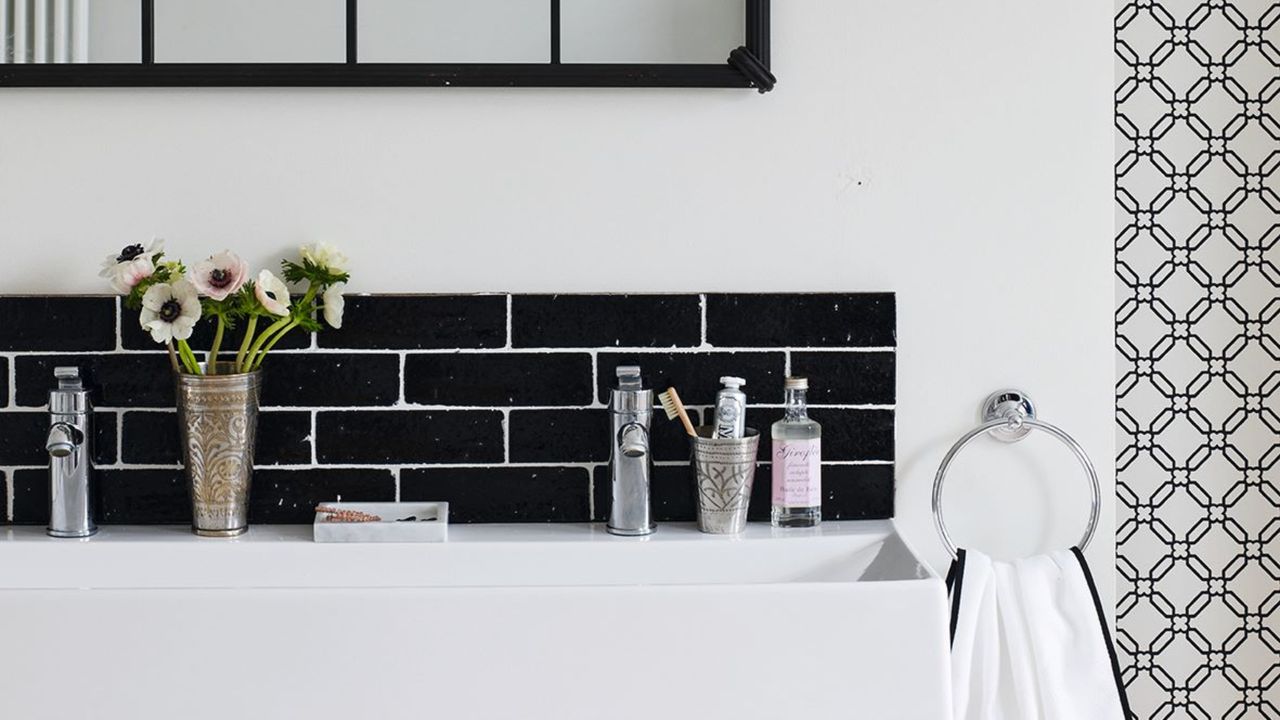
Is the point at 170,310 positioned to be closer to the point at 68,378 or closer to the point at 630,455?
the point at 68,378

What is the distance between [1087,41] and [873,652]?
2.57 ft

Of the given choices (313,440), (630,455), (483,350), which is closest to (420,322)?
(483,350)

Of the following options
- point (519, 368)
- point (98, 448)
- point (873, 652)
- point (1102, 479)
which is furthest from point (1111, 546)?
point (98, 448)

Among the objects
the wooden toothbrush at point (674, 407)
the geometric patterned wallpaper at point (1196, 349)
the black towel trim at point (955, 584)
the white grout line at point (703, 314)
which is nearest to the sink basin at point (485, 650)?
the black towel trim at point (955, 584)

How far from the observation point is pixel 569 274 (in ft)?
4.11

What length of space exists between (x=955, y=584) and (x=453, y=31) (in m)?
0.83

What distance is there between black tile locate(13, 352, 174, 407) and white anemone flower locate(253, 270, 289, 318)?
178mm

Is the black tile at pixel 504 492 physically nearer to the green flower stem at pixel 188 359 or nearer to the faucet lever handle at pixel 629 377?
the faucet lever handle at pixel 629 377

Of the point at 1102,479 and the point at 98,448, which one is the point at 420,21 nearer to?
the point at 98,448

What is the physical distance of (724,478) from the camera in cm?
118

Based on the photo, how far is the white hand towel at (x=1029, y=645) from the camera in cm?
109

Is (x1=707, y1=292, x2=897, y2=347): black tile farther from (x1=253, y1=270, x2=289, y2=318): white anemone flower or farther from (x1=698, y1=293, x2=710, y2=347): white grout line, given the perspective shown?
(x1=253, y1=270, x2=289, y2=318): white anemone flower

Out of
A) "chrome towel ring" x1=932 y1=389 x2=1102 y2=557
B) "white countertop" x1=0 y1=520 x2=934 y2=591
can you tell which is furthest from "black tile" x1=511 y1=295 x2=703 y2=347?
"chrome towel ring" x1=932 y1=389 x2=1102 y2=557

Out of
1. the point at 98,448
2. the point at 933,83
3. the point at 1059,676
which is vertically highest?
the point at 933,83
